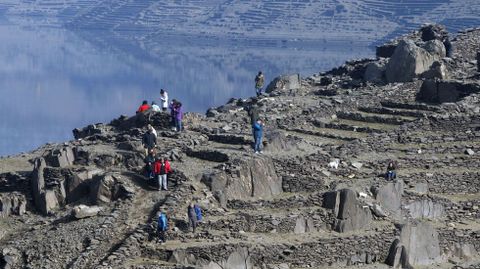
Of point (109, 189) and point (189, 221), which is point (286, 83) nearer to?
point (109, 189)

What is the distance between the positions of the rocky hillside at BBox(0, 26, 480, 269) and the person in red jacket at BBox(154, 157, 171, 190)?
0.25m

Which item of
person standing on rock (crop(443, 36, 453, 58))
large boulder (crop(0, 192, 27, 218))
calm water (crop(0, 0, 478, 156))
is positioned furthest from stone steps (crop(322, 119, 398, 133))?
calm water (crop(0, 0, 478, 156))

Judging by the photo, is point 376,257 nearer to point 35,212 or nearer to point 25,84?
point 35,212

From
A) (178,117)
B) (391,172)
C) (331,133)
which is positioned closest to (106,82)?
(331,133)

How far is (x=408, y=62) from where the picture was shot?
57656 millimetres

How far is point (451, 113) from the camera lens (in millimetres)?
46844

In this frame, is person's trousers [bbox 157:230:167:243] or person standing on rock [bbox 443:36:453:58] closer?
person's trousers [bbox 157:230:167:243]

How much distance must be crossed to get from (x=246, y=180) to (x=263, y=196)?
28.7 inches

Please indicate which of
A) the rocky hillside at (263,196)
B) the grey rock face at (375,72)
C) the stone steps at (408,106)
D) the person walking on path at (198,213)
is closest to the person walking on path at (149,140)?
the rocky hillside at (263,196)

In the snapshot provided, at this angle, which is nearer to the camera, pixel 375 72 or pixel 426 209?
A: pixel 426 209

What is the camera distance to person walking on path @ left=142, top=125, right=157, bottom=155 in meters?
39.6

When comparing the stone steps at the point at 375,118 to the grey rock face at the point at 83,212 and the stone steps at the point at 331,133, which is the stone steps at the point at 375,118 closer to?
the stone steps at the point at 331,133

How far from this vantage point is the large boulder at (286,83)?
194ft

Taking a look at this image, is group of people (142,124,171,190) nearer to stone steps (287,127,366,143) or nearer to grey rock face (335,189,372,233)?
grey rock face (335,189,372,233)
